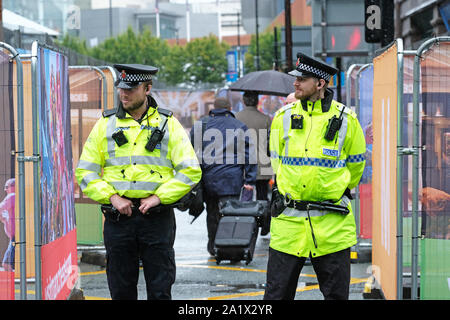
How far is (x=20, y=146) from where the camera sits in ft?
20.3

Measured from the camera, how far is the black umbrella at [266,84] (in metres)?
12.6

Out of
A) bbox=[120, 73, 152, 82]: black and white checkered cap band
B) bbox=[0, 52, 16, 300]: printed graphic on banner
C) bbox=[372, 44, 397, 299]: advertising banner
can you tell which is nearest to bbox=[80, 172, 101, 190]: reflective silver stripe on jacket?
bbox=[120, 73, 152, 82]: black and white checkered cap band

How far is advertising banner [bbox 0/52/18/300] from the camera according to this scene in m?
6.12

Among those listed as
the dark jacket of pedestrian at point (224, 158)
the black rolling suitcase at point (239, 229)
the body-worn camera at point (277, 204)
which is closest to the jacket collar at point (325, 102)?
the body-worn camera at point (277, 204)

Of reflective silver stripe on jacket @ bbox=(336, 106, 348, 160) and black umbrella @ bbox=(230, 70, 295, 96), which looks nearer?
reflective silver stripe on jacket @ bbox=(336, 106, 348, 160)

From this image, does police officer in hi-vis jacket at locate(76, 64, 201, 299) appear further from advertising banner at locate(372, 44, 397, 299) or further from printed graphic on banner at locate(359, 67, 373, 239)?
printed graphic on banner at locate(359, 67, 373, 239)

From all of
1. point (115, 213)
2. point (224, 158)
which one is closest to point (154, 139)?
point (115, 213)

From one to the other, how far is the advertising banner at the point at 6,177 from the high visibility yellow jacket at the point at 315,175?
1.94 meters

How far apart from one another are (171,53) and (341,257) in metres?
88.0

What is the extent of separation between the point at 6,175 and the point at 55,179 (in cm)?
58

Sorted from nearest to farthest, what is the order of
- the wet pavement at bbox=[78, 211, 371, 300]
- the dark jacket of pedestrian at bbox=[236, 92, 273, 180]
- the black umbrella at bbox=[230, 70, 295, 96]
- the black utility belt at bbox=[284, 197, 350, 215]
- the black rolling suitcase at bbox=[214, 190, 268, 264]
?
1. the black utility belt at bbox=[284, 197, 350, 215]
2. the wet pavement at bbox=[78, 211, 371, 300]
3. the black rolling suitcase at bbox=[214, 190, 268, 264]
4. the dark jacket of pedestrian at bbox=[236, 92, 273, 180]
5. the black umbrella at bbox=[230, 70, 295, 96]

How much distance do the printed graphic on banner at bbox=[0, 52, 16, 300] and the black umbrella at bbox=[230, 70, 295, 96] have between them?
6.46m
